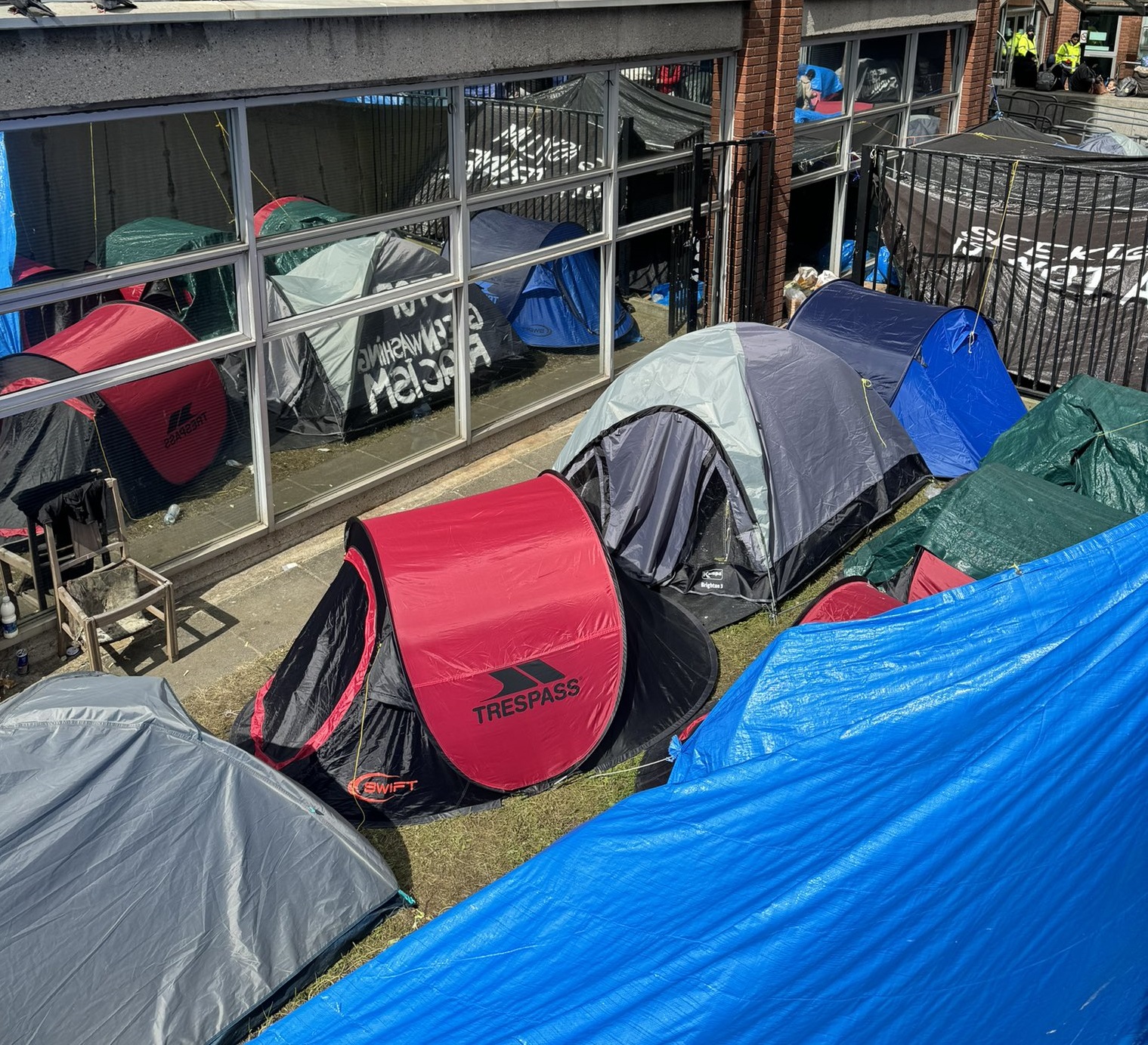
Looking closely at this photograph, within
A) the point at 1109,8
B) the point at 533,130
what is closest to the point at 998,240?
the point at 533,130

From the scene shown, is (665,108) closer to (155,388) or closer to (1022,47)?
(155,388)

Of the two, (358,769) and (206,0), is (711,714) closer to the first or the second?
(358,769)

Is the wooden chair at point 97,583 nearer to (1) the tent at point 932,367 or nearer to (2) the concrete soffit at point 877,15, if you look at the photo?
(1) the tent at point 932,367

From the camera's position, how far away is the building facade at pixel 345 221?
247 inches

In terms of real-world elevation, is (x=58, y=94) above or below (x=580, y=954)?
above

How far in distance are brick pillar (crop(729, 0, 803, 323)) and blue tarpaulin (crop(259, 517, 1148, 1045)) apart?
23.2ft

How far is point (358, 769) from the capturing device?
560 cm

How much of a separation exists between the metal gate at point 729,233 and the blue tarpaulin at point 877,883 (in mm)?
6443

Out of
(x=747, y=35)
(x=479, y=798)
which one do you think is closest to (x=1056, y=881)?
(x=479, y=798)

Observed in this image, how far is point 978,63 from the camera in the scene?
14195mm

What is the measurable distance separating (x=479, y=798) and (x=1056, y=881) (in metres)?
2.64

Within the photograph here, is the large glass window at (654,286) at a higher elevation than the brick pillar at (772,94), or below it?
below

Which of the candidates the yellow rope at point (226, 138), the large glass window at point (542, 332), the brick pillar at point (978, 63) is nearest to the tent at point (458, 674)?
the yellow rope at point (226, 138)

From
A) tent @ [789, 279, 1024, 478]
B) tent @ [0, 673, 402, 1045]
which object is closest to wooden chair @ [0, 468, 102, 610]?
tent @ [0, 673, 402, 1045]
